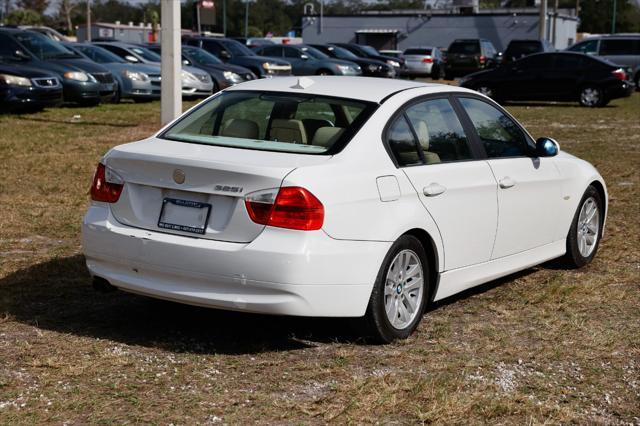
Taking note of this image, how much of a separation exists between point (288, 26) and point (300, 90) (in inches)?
5675

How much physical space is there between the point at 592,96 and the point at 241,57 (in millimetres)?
10539

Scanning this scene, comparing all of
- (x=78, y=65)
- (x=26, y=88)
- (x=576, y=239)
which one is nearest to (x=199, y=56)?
(x=78, y=65)

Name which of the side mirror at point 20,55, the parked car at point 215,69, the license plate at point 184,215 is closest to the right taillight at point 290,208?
the license plate at point 184,215

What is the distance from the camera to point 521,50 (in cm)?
3959

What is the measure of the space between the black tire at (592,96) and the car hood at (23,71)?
14315 millimetres

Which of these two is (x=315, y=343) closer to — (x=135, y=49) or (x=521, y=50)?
(x=135, y=49)

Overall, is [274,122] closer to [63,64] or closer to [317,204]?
[317,204]

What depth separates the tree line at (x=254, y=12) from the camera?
11682cm

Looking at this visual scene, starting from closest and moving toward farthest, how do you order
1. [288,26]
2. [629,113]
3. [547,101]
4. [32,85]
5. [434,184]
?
[434,184] < [32,85] < [629,113] < [547,101] < [288,26]

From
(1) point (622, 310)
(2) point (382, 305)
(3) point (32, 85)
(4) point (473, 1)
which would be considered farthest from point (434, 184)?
(4) point (473, 1)

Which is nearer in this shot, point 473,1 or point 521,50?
point 521,50

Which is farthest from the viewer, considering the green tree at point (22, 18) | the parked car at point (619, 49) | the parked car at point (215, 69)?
the green tree at point (22, 18)

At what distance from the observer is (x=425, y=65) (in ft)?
160

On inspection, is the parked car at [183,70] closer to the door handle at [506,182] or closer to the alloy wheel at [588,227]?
the alloy wheel at [588,227]
